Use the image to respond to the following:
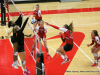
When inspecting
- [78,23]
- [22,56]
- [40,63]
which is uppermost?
[40,63]

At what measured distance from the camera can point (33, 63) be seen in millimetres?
6527

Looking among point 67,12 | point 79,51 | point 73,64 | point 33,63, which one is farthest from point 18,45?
point 67,12

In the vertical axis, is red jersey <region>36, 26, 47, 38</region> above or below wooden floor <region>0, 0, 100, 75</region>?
above

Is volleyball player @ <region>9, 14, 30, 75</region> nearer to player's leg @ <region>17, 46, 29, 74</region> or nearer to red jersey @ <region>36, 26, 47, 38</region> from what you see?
player's leg @ <region>17, 46, 29, 74</region>

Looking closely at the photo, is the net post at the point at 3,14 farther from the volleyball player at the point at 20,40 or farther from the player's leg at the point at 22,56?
the player's leg at the point at 22,56

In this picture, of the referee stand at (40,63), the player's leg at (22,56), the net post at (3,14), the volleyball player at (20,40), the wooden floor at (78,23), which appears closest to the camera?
the referee stand at (40,63)

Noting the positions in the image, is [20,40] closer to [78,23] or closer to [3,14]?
[3,14]

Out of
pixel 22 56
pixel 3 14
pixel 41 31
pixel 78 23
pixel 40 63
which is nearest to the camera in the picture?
pixel 40 63

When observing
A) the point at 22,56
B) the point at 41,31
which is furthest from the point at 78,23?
the point at 22,56

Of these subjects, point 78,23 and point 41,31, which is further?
point 78,23

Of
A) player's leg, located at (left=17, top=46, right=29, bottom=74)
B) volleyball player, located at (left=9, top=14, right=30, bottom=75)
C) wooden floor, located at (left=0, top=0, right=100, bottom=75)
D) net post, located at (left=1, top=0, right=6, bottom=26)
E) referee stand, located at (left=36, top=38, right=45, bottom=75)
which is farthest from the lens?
net post, located at (left=1, top=0, right=6, bottom=26)

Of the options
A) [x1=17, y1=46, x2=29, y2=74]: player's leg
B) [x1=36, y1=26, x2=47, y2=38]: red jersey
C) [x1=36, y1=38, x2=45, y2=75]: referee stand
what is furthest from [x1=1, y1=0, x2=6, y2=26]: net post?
[x1=36, y1=38, x2=45, y2=75]: referee stand

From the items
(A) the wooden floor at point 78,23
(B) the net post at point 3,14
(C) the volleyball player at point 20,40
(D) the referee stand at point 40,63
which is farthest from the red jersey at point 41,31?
(B) the net post at point 3,14

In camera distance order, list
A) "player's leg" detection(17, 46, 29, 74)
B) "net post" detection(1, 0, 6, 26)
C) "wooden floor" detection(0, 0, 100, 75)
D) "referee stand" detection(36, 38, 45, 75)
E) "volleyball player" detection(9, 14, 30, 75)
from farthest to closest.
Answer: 1. "net post" detection(1, 0, 6, 26)
2. "wooden floor" detection(0, 0, 100, 75)
3. "player's leg" detection(17, 46, 29, 74)
4. "volleyball player" detection(9, 14, 30, 75)
5. "referee stand" detection(36, 38, 45, 75)
